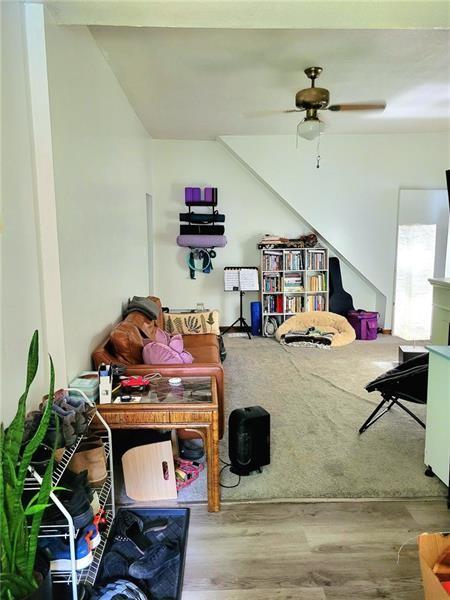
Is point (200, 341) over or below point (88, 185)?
below

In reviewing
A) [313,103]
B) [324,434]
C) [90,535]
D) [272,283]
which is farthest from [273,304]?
[90,535]

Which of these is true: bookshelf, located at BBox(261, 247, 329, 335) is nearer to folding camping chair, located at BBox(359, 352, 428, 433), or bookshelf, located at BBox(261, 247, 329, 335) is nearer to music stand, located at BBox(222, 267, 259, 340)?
music stand, located at BBox(222, 267, 259, 340)

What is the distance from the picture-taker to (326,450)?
269 centimetres

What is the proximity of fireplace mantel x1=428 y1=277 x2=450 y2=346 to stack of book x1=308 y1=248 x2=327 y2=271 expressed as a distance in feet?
6.67

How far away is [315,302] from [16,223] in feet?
15.9

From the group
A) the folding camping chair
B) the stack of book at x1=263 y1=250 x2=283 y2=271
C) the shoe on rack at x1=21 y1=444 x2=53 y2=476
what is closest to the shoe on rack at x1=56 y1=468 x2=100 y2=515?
the shoe on rack at x1=21 y1=444 x2=53 y2=476

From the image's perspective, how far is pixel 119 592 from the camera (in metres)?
1.53

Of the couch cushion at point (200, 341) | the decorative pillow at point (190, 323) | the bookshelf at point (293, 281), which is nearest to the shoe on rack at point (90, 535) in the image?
the couch cushion at point (200, 341)

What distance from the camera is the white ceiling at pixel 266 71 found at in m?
2.78

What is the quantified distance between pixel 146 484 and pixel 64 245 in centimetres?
138

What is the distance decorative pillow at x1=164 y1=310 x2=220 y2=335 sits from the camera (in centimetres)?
468

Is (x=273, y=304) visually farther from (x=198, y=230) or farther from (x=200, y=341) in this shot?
(x=200, y=341)

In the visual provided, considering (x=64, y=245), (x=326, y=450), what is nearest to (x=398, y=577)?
(x=326, y=450)

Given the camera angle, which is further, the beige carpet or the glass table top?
the beige carpet
